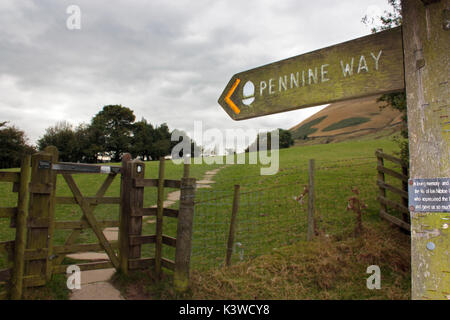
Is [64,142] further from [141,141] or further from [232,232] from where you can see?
[232,232]

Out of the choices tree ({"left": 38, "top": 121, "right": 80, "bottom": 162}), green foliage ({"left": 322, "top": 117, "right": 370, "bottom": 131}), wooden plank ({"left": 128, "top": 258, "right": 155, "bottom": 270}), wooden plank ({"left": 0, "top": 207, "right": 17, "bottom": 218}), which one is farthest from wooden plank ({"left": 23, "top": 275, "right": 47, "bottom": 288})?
green foliage ({"left": 322, "top": 117, "right": 370, "bottom": 131})

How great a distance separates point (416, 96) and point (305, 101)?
88 centimetres

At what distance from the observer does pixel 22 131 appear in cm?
4562

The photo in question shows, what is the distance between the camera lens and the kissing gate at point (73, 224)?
3865mm

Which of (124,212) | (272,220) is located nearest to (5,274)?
(124,212)

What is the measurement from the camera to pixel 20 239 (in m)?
3.84

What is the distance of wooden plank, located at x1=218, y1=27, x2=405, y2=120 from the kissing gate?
5.15 ft

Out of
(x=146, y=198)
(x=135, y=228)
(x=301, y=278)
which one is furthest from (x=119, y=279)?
(x=146, y=198)

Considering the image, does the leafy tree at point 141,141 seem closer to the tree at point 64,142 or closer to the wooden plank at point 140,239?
the tree at point 64,142

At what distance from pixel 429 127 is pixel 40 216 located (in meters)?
4.42

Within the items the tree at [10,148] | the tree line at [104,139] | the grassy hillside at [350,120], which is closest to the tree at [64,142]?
the tree line at [104,139]

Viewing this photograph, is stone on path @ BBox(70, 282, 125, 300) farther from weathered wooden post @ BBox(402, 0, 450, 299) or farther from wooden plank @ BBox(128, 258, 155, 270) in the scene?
weathered wooden post @ BBox(402, 0, 450, 299)

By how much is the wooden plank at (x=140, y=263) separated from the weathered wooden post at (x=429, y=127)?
12.1 ft

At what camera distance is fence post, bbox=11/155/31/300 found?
379cm
